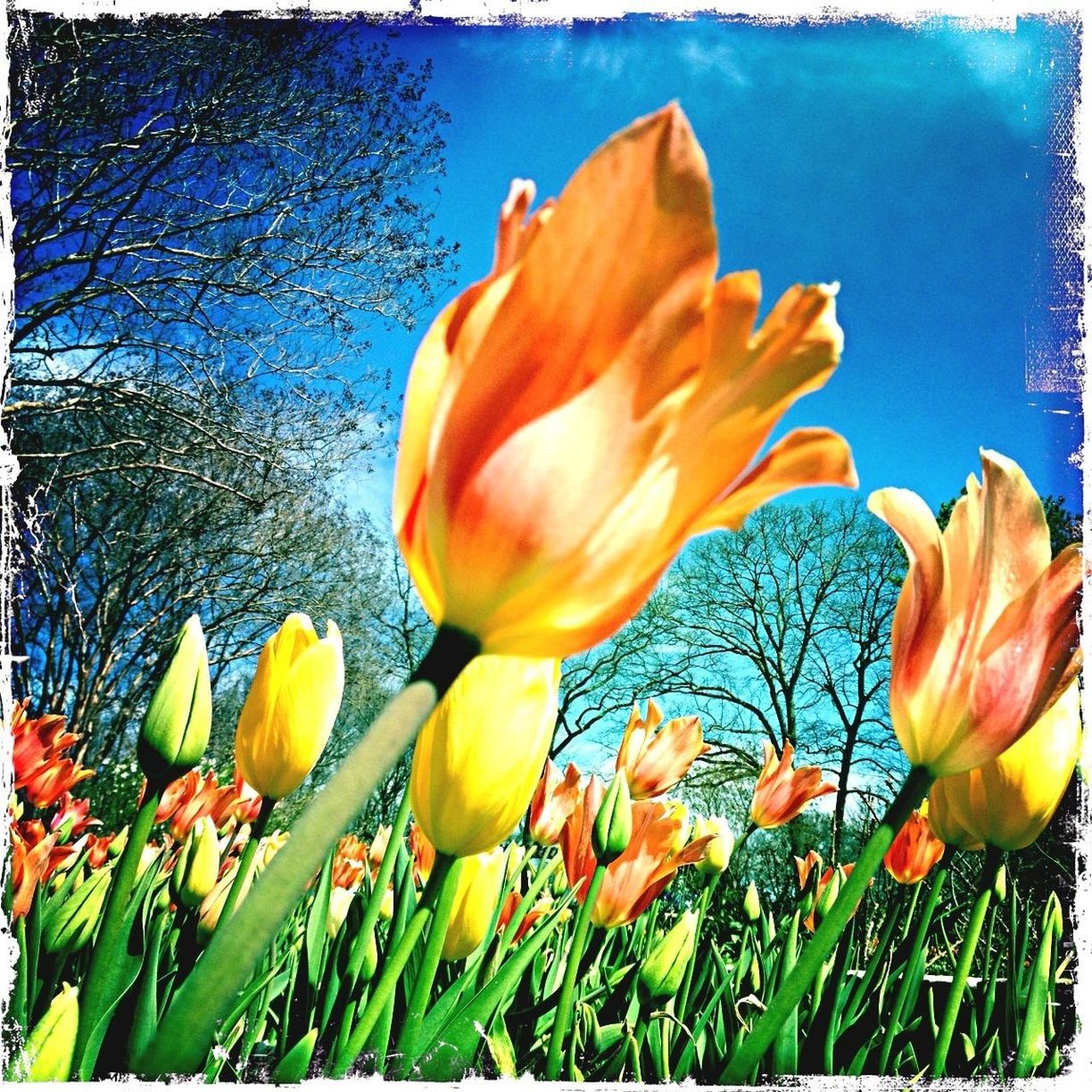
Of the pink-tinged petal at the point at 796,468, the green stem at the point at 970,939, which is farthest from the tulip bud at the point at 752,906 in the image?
the pink-tinged petal at the point at 796,468

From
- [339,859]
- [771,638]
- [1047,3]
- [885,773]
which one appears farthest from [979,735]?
[771,638]

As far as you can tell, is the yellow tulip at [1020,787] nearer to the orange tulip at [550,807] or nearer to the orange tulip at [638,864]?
the orange tulip at [638,864]

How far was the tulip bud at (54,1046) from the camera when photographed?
321 mm

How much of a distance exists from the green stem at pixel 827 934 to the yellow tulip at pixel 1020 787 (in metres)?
0.16

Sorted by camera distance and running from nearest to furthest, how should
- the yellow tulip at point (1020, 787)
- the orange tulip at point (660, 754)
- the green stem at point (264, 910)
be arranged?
the green stem at point (264, 910)
the yellow tulip at point (1020, 787)
the orange tulip at point (660, 754)

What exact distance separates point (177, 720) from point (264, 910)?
225mm

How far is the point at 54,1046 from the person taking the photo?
320mm

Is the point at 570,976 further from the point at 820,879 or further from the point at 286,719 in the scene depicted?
the point at 820,879

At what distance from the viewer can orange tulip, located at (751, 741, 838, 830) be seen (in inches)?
36.6

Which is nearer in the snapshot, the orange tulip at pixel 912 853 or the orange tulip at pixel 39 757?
the orange tulip at pixel 912 853

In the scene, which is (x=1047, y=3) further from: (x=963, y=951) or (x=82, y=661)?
(x=82, y=661)

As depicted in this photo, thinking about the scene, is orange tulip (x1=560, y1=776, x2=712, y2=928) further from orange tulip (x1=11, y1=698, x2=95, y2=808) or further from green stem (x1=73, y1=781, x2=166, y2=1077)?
orange tulip (x1=11, y1=698, x2=95, y2=808)

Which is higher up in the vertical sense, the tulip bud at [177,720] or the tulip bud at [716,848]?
the tulip bud at [177,720]

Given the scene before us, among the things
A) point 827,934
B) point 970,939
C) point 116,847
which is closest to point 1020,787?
point 970,939
